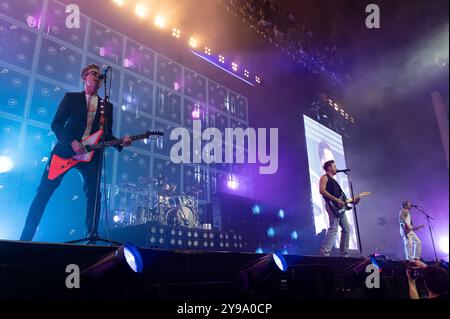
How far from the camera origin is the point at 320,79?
9.55 metres

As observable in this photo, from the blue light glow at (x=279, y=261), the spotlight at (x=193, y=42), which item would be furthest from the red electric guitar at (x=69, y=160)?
the spotlight at (x=193, y=42)

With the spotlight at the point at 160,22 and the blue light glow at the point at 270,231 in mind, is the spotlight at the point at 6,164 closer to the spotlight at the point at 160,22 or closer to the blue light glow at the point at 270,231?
the spotlight at the point at 160,22

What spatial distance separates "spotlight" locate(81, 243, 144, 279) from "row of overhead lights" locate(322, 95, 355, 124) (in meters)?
9.04

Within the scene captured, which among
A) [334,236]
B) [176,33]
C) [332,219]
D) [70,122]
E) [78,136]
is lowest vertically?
[334,236]

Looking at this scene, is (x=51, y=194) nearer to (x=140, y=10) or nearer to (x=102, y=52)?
(x=102, y=52)

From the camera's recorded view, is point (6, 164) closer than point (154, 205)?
Yes

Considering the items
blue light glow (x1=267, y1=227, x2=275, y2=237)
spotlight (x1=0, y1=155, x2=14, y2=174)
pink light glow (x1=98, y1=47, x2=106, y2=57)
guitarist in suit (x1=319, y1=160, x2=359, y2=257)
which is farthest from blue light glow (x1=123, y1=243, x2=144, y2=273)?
pink light glow (x1=98, y1=47, x2=106, y2=57)

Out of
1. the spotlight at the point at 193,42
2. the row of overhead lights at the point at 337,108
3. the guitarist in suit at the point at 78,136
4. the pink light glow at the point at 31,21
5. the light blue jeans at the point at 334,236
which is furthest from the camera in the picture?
the row of overhead lights at the point at 337,108

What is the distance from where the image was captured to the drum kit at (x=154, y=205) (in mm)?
5316

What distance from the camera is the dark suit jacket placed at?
3287 millimetres

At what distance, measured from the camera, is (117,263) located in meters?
1.83

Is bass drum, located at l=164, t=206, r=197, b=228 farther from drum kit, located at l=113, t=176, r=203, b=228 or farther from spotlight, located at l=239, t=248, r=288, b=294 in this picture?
spotlight, located at l=239, t=248, r=288, b=294

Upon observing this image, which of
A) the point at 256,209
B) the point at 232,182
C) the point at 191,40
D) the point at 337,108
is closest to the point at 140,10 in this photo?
the point at 191,40

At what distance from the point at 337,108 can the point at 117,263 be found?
994cm
